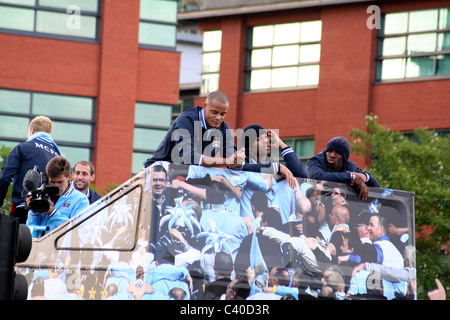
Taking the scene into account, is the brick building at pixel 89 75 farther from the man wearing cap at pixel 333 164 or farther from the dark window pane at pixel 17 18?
the man wearing cap at pixel 333 164

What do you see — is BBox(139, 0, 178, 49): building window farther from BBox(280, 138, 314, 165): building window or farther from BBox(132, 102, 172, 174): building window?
BBox(280, 138, 314, 165): building window

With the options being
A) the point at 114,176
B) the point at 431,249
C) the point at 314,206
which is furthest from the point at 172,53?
the point at 314,206

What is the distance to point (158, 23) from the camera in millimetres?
29766

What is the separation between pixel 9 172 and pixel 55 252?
2813mm

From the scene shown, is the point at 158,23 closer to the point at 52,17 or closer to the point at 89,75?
the point at 89,75

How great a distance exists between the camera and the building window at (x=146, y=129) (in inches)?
1164

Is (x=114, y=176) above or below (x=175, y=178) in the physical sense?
above

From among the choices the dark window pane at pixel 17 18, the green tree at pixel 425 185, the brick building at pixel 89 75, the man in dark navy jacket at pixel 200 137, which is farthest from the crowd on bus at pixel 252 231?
the dark window pane at pixel 17 18

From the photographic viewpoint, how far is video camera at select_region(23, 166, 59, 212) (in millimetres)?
7824

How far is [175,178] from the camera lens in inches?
248

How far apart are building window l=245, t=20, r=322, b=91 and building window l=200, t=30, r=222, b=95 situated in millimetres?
1323

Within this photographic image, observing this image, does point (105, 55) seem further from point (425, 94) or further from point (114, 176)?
point (425, 94)

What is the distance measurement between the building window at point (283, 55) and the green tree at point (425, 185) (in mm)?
10471

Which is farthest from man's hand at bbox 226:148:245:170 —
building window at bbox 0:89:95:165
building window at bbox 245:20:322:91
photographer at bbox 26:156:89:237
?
building window at bbox 245:20:322:91
